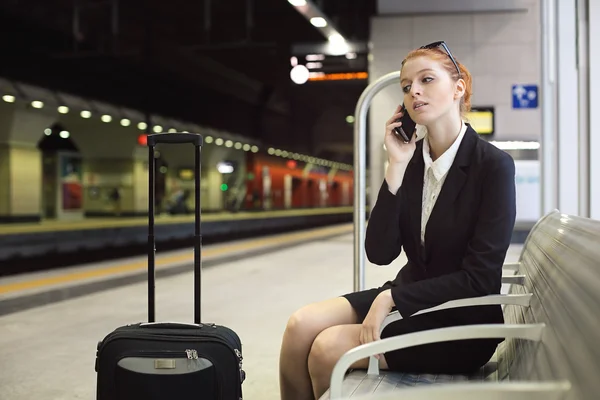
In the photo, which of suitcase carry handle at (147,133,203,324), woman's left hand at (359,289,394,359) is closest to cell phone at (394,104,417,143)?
woman's left hand at (359,289,394,359)

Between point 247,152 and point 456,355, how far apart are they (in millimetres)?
42134

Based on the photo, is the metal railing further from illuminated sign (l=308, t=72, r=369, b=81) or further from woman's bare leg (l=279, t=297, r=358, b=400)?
illuminated sign (l=308, t=72, r=369, b=81)

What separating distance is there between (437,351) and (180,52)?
27737 millimetres

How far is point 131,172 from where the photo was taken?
3450 cm

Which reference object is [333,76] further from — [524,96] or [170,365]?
[170,365]

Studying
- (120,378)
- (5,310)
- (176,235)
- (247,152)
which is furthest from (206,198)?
(120,378)

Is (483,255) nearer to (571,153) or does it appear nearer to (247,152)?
(571,153)

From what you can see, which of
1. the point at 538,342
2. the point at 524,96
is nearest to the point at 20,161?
the point at 524,96

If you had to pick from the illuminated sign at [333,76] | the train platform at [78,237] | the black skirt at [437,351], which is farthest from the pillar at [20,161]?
the black skirt at [437,351]

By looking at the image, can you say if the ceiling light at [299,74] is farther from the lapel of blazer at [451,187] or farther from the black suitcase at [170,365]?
the lapel of blazer at [451,187]

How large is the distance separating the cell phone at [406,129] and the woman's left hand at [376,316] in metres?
0.46

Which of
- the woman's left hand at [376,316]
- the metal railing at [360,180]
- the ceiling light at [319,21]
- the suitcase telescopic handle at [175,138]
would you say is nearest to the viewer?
the woman's left hand at [376,316]

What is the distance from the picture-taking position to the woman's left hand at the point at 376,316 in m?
1.84

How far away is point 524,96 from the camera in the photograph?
10961 mm
